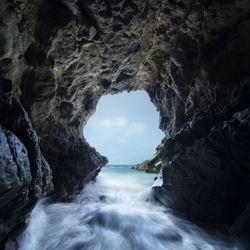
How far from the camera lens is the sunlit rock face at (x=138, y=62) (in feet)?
17.5

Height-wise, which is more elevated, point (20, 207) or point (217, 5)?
point (217, 5)

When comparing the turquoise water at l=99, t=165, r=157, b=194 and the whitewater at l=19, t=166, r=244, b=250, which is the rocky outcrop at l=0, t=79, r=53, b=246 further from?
the turquoise water at l=99, t=165, r=157, b=194

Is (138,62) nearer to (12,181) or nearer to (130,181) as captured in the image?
(12,181)

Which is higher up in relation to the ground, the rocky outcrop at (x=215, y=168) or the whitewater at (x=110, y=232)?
the rocky outcrop at (x=215, y=168)

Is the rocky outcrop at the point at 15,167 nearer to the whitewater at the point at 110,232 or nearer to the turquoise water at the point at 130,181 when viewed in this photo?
the whitewater at the point at 110,232

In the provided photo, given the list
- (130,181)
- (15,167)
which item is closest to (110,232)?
(15,167)

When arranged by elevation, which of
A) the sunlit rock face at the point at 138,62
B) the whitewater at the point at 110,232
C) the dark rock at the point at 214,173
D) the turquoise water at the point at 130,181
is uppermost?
the sunlit rock face at the point at 138,62

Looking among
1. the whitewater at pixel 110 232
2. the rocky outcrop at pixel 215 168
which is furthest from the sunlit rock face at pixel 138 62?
the whitewater at pixel 110 232

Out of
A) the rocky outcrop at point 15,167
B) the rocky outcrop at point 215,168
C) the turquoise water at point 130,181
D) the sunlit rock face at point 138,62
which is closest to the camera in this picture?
the rocky outcrop at point 15,167

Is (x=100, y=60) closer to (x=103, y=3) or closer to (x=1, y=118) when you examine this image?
(x=103, y=3)

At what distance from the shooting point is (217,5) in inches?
225

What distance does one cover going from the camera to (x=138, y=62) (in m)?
10.1

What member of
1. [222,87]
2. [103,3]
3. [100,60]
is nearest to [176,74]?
[222,87]

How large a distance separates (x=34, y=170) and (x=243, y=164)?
23.7 ft
